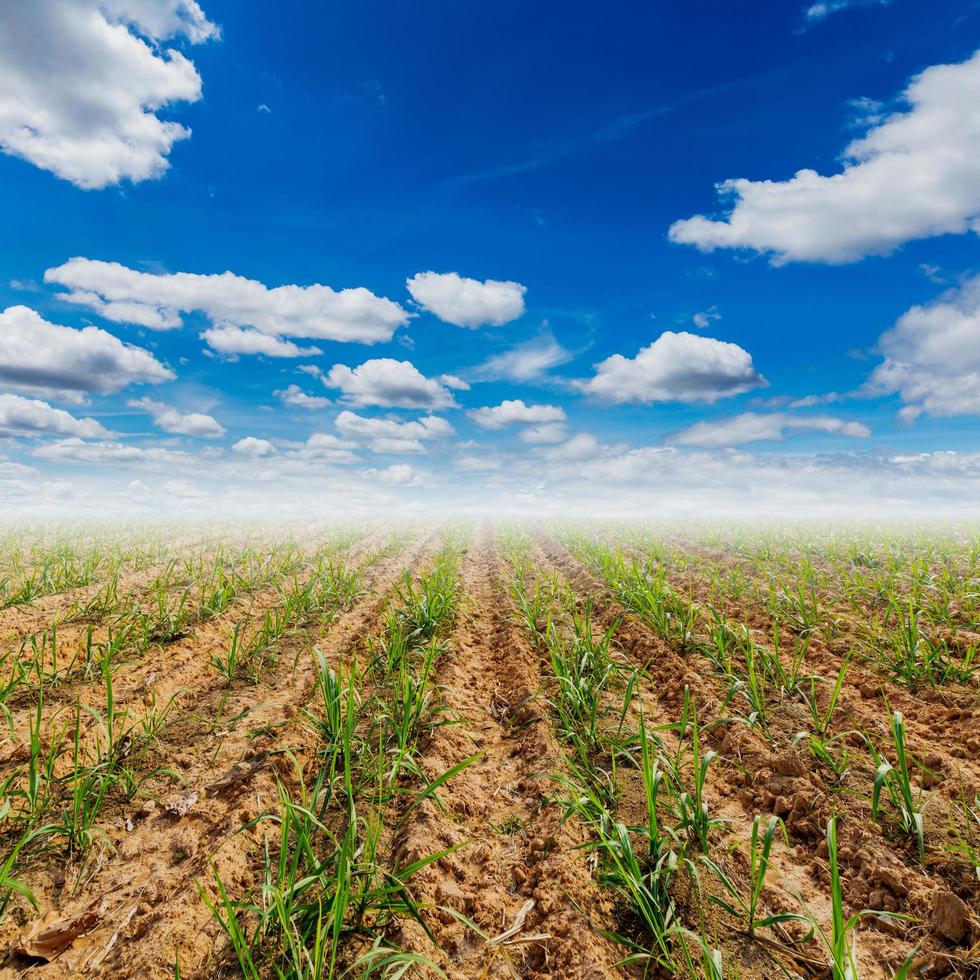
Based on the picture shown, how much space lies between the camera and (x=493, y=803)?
12.4 feet

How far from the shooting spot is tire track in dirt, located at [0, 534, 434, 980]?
2553 mm

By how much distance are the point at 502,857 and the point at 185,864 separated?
1760mm

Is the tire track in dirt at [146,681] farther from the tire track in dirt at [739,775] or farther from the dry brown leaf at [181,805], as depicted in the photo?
the tire track in dirt at [739,775]

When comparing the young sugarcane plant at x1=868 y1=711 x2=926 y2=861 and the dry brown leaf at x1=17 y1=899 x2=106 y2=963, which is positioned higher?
the young sugarcane plant at x1=868 y1=711 x2=926 y2=861

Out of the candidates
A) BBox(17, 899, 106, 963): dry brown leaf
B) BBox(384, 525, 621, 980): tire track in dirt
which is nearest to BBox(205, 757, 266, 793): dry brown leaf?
BBox(17, 899, 106, 963): dry brown leaf

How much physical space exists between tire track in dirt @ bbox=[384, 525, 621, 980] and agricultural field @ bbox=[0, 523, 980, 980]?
16 millimetres

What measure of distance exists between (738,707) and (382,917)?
3.51 metres

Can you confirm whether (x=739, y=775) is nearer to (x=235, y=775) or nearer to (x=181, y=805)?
(x=235, y=775)

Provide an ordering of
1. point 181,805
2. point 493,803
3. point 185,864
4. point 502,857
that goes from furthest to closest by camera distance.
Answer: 1. point 493,803
2. point 181,805
3. point 502,857
4. point 185,864

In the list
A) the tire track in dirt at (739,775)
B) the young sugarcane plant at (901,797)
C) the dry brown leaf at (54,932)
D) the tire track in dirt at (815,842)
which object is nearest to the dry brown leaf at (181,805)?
the dry brown leaf at (54,932)

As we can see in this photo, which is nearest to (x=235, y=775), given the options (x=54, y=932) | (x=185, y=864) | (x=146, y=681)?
(x=185, y=864)

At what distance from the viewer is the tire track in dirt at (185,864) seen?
2553mm

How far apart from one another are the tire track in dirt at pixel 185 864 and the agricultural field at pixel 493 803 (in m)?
0.01

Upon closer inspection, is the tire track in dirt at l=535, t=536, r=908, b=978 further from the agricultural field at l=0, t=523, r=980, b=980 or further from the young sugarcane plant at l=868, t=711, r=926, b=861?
the young sugarcane plant at l=868, t=711, r=926, b=861
